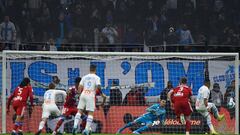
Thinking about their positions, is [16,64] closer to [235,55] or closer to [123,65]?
[123,65]

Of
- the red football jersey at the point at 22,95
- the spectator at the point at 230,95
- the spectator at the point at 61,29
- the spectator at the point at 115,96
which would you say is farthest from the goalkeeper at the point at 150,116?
the red football jersey at the point at 22,95

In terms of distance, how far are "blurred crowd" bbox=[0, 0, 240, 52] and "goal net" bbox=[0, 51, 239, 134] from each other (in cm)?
46

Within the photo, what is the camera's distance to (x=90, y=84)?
22.1 m

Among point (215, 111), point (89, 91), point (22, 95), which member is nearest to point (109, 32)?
point (215, 111)

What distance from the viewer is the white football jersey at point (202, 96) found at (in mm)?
25969

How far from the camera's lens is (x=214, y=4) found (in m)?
29.0

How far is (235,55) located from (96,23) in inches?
189

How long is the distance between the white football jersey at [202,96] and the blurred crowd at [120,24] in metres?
2.81

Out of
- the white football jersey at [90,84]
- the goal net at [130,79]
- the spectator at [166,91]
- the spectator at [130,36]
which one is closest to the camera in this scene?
the white football jersey at [90,84]

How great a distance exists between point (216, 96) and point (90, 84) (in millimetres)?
7908

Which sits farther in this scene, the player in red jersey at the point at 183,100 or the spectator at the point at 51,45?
the spectator at the point at 51,45

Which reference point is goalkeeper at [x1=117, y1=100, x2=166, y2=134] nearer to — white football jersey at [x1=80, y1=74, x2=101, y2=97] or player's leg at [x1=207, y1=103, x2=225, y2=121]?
player's leg at [x1=207, y1=103, x2=225, y2=121]

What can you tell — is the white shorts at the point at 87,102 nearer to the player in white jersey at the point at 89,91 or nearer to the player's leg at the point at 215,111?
the player in white jersey at the point at 89,91

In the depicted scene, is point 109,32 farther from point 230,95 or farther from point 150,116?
point 230,95
